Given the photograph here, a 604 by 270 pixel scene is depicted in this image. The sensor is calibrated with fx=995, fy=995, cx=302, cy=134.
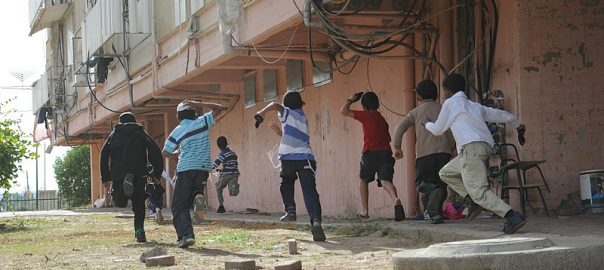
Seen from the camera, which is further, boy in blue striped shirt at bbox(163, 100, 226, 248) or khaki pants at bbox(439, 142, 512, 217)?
boy in blue striped shirt at bbox(163, 100, 226, 248)

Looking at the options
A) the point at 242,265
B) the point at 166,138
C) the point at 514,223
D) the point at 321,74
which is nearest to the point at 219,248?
the point at 242,265

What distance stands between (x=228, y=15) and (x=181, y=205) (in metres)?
6.36

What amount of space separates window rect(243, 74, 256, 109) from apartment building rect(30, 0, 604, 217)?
0.14 ft

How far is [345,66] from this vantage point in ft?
51.5

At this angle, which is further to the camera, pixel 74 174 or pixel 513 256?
pixel 74 174

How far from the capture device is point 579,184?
11.5 m

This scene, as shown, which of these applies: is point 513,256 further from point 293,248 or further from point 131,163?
point 131,163

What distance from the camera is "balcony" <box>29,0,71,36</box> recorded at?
3472 centimetres

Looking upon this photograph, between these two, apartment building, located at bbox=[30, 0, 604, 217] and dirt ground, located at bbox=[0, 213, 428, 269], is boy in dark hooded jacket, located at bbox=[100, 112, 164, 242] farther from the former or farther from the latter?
apartment building, located at bbox=[30, 0, 604, 217]

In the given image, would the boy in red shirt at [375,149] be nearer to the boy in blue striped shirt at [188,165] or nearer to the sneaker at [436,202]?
the sneaker at [436,202]

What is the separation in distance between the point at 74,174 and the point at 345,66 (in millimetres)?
33634

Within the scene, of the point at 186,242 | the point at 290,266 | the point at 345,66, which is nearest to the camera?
the point at 290,266

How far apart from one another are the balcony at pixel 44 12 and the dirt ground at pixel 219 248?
21449mm

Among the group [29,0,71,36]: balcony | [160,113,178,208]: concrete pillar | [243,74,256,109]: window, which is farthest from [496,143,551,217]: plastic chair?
[29,0,71,36]: balcony
